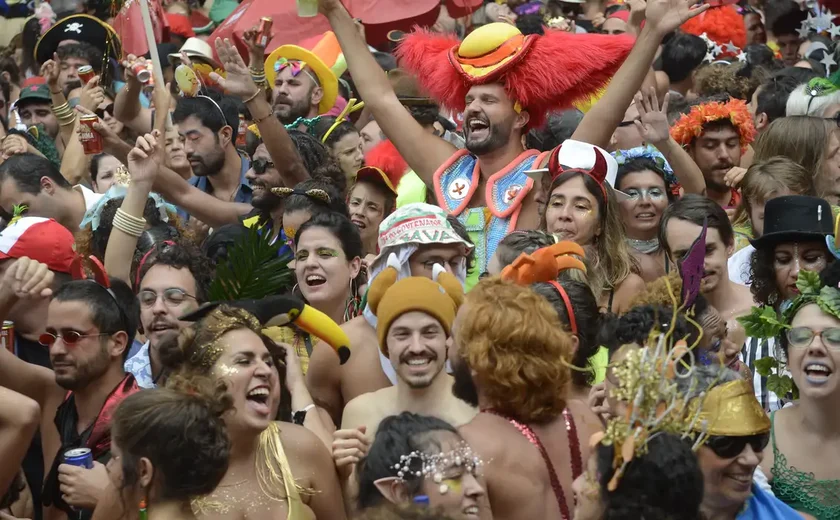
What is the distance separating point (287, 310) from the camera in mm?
4664

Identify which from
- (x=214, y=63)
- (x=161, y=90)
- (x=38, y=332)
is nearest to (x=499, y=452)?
(x=38, y=332)

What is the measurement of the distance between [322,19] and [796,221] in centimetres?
525

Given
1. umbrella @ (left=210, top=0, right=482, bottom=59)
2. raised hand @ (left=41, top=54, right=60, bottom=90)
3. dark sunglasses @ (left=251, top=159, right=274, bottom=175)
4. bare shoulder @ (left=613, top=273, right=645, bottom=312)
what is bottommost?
bare shoulder @ (left=613, top=273, right=645, bottom=312)

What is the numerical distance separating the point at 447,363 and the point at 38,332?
191cm

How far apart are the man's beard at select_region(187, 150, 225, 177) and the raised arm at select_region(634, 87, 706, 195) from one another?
2615 mm

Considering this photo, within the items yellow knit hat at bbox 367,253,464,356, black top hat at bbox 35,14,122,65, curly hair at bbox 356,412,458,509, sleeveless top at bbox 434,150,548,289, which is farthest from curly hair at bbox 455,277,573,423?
black top hat at bbox 35,14,122,65

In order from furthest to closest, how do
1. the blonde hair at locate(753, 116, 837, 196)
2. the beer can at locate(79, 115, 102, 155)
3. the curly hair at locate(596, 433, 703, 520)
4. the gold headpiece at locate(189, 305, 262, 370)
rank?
the beer can at locate(79, 115, 102, 155) < the blonde hair at locate(753, 116, 837, 196) < the gold headpiece at locate(189, 305, 262, 370) < the curly hair at locate(596, 433, 703, 520)

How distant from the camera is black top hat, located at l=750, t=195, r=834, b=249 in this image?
18.4 feet

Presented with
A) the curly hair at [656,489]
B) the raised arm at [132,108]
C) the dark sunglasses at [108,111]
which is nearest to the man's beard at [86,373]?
the curly hair at [656,489]

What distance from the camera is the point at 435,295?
4613mm

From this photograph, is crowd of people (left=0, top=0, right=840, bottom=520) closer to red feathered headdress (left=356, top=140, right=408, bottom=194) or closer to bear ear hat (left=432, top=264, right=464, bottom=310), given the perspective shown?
red feathered headdress (left=356, top=140, right=408, bottom=194)

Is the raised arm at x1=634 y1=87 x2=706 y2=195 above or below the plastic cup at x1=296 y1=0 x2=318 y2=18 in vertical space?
below

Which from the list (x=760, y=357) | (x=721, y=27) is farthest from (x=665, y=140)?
(x=721, y=27)

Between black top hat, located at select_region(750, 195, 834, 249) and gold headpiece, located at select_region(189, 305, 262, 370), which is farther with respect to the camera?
black top hat, located at select_region(750, 195, 834, 249)
